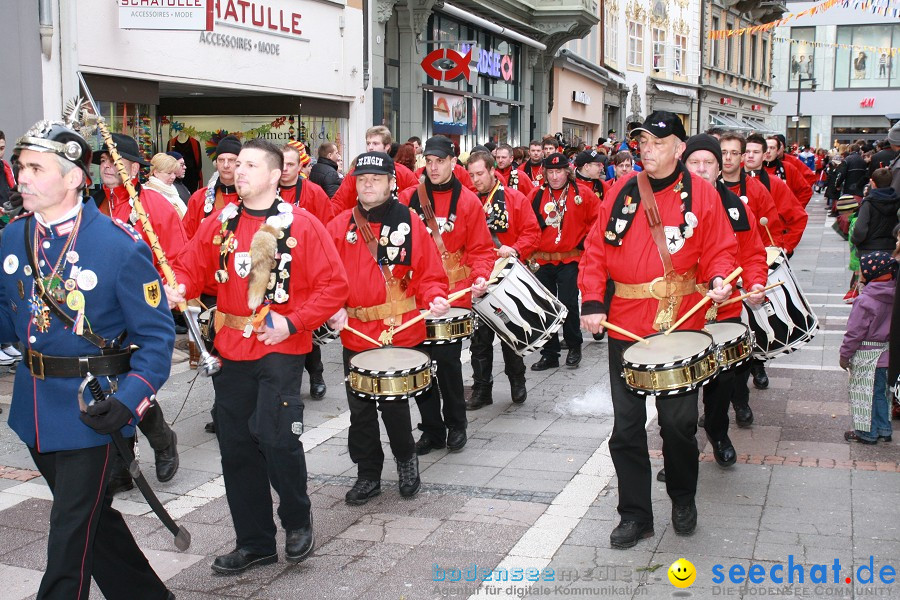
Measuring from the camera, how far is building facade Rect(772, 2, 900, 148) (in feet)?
191

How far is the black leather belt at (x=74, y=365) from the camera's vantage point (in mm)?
3926

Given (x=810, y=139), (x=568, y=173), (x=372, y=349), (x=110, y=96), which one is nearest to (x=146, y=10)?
(x=110, y=96)

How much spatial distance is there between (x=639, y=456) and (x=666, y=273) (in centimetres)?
96

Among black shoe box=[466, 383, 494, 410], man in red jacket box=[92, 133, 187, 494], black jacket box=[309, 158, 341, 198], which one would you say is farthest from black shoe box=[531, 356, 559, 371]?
man in red jacket box=[92, 133, 187, 494]

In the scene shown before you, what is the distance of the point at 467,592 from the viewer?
475 centimetres

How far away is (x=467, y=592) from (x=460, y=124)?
67.7 feet

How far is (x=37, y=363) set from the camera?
396cm

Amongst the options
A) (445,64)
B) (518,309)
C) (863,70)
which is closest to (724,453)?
(518,309)

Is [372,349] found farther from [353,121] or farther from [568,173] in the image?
[353,121]

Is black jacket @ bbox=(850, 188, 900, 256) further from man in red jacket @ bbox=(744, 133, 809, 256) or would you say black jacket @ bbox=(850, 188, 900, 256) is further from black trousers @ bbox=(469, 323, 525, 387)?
black trousers @ bbox=(469, 323, 525, 387)

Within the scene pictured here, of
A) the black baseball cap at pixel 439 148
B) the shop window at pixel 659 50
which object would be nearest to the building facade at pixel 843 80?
the shop window at pixel 659 50

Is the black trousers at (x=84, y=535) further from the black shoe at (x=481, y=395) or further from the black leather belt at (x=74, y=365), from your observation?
the black shoe at (x=481, y=395)

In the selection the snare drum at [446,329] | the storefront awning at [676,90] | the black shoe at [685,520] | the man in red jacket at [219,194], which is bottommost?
the black shoe at [685,520]

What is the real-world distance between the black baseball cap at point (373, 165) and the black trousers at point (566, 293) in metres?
4.22
